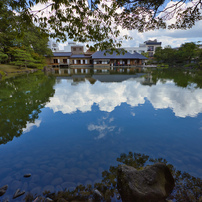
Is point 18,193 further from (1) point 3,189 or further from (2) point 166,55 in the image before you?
(2) point 166,55

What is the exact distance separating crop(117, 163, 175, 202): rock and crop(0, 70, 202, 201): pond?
2.11 ft

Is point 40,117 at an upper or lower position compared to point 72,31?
lower

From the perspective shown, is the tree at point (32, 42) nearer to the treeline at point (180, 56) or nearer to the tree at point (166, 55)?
the tree at point (166, 55)

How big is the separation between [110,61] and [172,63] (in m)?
17.7

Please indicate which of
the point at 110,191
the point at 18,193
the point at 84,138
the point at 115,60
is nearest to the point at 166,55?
the point at 115,60

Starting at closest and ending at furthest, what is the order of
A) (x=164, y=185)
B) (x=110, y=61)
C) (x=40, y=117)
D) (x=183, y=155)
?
(x=164, y=185), (x=183, y=155), (x=40, y=117), (x=110, y=61)

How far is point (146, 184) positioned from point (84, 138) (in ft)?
7.04

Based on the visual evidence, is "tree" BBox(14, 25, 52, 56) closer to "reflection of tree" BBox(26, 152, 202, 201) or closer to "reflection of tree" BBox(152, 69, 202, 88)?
"reflection of tree" BBox(152, 69, 202, 88)

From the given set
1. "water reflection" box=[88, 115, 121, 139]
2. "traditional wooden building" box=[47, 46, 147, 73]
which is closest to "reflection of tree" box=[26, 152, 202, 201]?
"water reflection" box=[88, 115, 121, 139]

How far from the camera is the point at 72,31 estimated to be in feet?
12.2

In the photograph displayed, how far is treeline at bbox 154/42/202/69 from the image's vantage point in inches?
1222

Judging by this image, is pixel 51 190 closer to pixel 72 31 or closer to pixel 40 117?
pixel 40 117

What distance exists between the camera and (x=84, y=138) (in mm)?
3803

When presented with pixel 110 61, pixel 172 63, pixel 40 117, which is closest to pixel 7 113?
pixel 40 117
